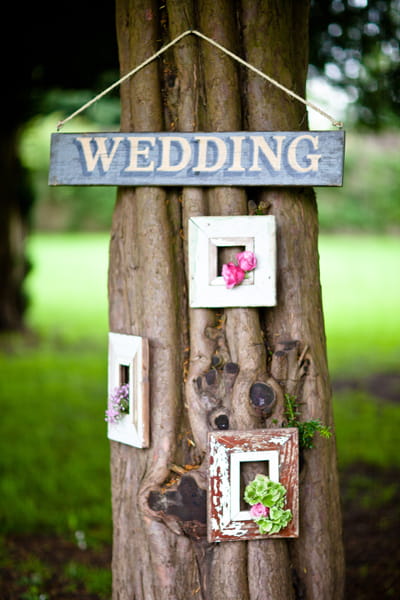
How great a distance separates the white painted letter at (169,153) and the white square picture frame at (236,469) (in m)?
0.99

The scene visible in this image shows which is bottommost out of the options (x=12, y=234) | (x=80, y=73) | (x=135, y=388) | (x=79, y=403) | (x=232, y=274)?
(x=79, y=403)

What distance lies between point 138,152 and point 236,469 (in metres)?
1.23

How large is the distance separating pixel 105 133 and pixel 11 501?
10.5 ft

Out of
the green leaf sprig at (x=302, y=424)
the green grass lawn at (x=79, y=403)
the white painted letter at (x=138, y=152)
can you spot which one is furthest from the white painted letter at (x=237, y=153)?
the green grass lawn at (x=79, y=403)

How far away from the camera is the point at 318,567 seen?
8.66ft

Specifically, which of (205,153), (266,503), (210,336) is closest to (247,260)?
(210,336)

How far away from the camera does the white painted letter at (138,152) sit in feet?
8.25

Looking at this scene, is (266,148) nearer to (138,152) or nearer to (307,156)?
(307,156)

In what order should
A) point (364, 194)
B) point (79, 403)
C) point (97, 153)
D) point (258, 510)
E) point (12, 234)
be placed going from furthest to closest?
point (364, 194), point (12, 234), point (79, 403), point (97, 153), point (258, 510)

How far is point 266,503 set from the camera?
7.99ft

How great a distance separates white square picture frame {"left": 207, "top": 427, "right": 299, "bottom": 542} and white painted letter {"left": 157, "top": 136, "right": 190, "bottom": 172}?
990mm

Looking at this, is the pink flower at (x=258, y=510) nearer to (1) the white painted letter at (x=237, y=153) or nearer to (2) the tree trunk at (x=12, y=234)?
(1) the white painted letter at (x=237, y=153)

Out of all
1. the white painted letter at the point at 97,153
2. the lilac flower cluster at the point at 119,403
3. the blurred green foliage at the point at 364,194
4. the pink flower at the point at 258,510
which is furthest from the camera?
the blurred green foliage at the point at 364,194

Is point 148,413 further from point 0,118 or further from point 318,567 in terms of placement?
point 0,118
